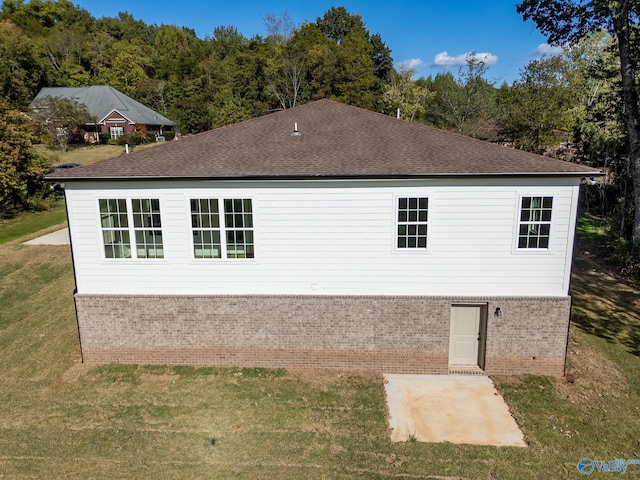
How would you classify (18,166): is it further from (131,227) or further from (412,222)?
(412,222)

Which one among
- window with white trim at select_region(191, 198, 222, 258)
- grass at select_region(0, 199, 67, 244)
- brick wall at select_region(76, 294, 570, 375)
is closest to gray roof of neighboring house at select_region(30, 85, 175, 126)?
grass at select_region(0, 199, 67, 244)

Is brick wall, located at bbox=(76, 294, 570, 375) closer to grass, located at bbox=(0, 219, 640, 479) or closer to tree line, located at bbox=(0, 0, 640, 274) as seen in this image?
grass, located at bbox=(0, 219, 640, 479)

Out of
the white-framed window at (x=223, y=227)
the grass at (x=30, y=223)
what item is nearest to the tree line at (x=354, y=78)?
the grass at (x=30, y=223)

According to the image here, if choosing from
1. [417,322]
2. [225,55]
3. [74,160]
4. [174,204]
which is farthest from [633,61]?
[225,55]

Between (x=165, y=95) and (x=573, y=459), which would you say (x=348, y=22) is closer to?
(x=165, y=95)

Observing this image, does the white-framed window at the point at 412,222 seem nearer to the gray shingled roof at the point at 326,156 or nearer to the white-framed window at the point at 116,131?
the gray shingled roof at the point at 326,156

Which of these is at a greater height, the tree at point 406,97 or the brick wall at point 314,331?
the tree at point 406,97
